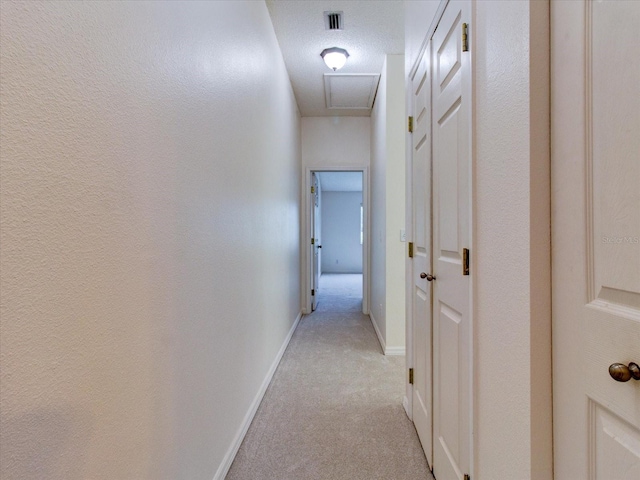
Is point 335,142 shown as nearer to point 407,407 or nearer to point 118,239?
point 407,407

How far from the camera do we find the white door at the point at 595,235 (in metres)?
0.61

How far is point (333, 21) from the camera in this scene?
2670 mm

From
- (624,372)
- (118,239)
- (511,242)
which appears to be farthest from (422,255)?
(118,239)

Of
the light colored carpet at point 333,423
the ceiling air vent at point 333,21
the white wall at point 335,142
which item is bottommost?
the light colored carpet at point 333,423

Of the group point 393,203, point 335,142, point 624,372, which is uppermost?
point 335,142

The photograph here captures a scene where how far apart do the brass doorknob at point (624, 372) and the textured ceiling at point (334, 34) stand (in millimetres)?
2646

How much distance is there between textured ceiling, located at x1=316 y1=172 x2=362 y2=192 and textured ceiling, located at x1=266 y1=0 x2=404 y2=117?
427 centimetres

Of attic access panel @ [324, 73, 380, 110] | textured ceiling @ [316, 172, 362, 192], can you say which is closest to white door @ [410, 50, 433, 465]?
attic access panel @ [324, 73, 380, 110]

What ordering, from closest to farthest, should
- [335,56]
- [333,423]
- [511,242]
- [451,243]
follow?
[511,242], [451,243], [333,423], [335,56]

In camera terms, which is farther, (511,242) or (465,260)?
(465,260)

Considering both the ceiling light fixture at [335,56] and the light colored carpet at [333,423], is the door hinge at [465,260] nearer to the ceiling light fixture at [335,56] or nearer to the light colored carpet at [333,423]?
the light colored carpet at [333,423]

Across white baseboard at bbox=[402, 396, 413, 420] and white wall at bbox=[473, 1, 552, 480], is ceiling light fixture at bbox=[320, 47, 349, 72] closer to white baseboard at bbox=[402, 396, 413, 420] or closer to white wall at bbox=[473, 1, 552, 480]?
white wall at bbox=[473, 1, 552, 480]

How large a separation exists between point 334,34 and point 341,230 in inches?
311

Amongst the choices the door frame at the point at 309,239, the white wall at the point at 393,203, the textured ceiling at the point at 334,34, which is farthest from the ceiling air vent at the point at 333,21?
the door frame at the point at 309,239
